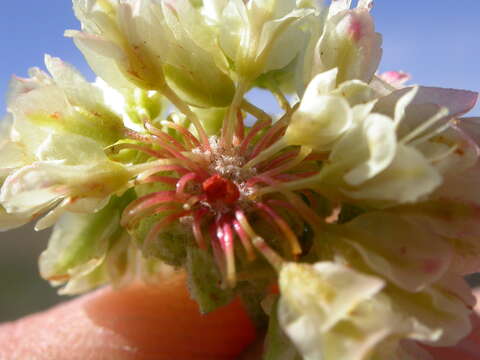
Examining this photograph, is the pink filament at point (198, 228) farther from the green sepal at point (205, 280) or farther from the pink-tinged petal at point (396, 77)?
the pink-tinged petal at point (396, 77)

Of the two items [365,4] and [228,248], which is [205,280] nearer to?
[228,248]

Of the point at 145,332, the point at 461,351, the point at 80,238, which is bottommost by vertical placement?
the point at 461,351

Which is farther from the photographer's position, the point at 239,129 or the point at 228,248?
the point at 239,129

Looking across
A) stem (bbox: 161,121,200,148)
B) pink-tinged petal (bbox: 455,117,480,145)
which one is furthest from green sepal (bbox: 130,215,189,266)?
pink-tinged petal (bbox: 455,117,480,145)

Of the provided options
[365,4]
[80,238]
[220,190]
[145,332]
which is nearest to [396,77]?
[365,4]

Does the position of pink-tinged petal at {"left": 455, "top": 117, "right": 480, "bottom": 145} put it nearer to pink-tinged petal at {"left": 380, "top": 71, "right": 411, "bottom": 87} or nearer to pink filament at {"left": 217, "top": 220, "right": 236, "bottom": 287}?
pink-tinged petal at {"left": 380, "top": 71, "right": 411, "bottom": 87}

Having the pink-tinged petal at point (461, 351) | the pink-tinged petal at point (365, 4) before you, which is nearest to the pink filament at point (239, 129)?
the pink-tinged petal at point (365, 4)
